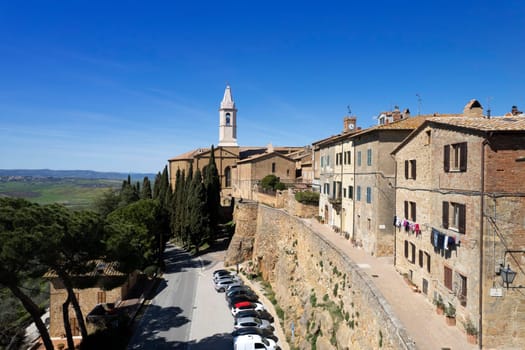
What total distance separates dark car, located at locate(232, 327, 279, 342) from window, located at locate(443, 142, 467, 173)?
15.8 m

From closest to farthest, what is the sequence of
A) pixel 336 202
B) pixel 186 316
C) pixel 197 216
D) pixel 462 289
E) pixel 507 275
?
pixel 507 275 < pixel 462 289 < pixel 186 316 < pixel 336 202 < pixel 197 216

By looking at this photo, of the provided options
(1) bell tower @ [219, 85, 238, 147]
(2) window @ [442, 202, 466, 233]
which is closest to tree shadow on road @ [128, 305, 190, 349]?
(2) window @ [442, 202, 466, 233]

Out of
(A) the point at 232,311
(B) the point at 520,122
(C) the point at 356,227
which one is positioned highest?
(B) the point at 520,122

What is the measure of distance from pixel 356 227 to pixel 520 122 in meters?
14.7

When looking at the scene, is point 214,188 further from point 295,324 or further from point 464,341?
point 464,341

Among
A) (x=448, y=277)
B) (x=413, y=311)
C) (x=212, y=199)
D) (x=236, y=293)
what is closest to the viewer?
(x=448, y=277)

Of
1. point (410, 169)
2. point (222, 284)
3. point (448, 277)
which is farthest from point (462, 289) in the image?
point (222, 284)

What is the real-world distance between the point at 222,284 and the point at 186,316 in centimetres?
628

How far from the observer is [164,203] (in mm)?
54531

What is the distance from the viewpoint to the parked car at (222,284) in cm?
3453

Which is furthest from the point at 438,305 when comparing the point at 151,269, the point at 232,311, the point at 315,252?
the point at 151,269

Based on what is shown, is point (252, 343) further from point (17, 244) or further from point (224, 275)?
point (224, 275)

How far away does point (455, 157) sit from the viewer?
13.9 metres

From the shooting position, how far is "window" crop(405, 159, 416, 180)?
18.2 metres
